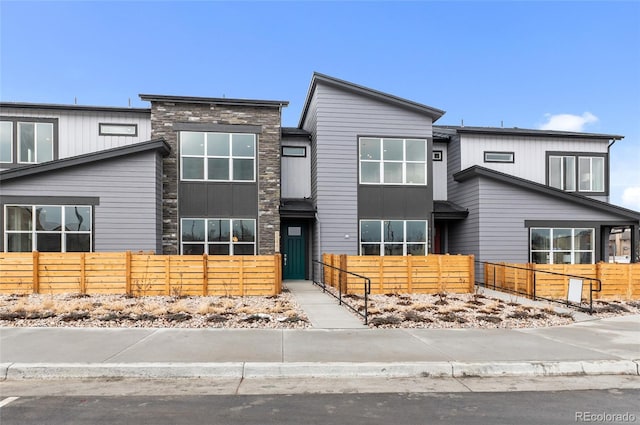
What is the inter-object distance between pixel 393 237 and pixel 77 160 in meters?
11.8

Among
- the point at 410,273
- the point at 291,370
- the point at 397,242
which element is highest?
the point at 397,242

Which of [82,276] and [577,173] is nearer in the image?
[82,276]

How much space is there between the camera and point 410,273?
14.3 m

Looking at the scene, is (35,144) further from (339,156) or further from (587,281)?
(587,281)

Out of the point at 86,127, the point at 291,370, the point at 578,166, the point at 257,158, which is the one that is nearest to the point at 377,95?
the point at 257,158

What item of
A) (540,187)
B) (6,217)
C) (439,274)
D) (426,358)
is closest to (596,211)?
(540,187)

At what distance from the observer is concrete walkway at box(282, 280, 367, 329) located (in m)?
9.37

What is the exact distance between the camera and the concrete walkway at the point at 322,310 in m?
9.37

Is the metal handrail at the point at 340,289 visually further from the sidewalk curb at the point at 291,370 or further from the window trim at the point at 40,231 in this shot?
the window trim at the point at 40,231

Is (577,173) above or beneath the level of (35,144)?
beneath

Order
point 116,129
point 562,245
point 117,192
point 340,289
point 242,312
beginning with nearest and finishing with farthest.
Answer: point 242,312 → point 340,289 → point 117,192 → point 116,129 → point 562,245

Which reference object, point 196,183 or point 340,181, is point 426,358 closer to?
point 340,181

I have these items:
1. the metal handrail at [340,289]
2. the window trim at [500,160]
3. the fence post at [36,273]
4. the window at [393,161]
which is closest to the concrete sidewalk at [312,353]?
the metal handrail at [340,289]

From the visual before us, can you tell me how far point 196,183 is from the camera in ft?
53.8
